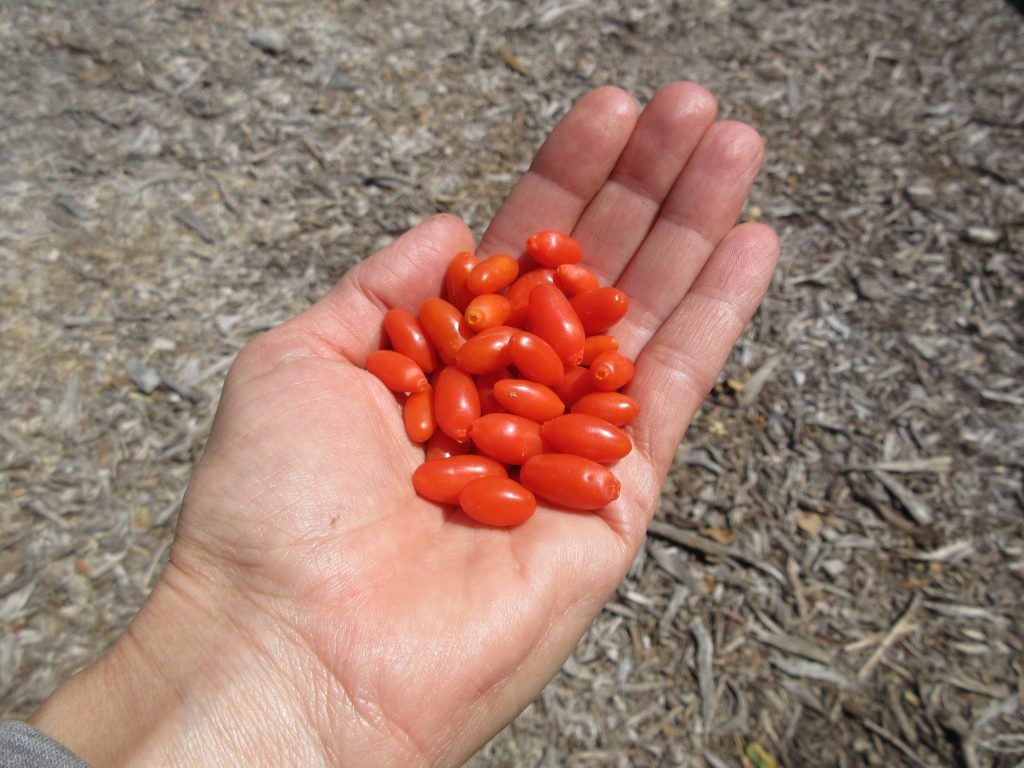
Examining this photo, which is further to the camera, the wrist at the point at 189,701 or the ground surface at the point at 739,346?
the ground surface at the point at 739,346

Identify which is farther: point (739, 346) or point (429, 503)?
point (739, 346)

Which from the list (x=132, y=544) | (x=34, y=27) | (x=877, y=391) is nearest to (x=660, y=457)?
(x=877, y=391)

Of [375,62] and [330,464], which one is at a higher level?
[375,62]

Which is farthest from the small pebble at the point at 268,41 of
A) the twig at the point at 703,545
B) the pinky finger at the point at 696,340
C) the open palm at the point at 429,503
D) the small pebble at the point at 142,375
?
the twig at the point at 703,545

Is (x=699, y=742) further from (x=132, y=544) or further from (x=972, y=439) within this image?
(x=132, y=544)

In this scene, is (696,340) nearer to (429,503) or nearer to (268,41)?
(429,503)

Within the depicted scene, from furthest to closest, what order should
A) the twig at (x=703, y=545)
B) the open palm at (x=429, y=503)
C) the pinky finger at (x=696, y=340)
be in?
1. the twig at (x=703, y=545)
2. the pinky finger at (x=696, y=340)
3. the open palm at (x=429, y=503)

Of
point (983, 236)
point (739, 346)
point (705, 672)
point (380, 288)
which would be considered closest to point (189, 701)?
point (380, 288)

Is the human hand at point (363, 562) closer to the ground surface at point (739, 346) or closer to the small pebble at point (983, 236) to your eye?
the ground surface at point (739, 346)
